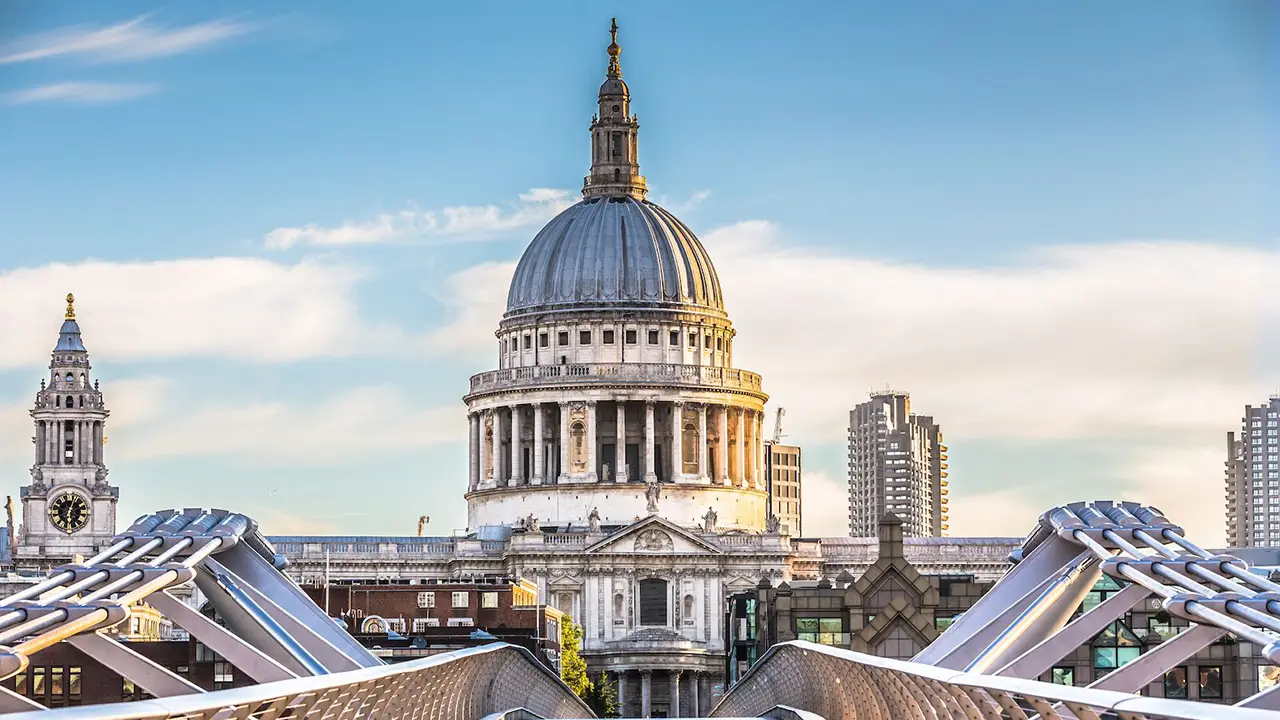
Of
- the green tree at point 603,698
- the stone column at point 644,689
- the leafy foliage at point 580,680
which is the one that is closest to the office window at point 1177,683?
the green tree at point 603,698

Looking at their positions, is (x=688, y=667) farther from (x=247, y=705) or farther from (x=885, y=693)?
(x=247, y=705)

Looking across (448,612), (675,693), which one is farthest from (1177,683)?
(675,693)

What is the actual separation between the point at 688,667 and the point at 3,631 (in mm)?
157415

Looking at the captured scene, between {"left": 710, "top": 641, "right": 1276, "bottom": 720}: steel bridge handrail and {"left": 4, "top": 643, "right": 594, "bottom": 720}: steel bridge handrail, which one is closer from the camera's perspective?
{"left": 710, "top": 641, "right": 1276, "bottom": 720}: steel bridge handrail

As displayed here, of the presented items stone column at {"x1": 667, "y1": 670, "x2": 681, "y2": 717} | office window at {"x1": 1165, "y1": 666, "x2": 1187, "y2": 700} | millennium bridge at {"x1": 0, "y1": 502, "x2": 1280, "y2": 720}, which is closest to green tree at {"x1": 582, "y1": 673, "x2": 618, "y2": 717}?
stone column at {"x1": 667, "y1": 670, "x2": 681, "y2": 717}

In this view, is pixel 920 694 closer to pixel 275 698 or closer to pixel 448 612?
pixel 275 698

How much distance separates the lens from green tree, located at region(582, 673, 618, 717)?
17025 centimetres

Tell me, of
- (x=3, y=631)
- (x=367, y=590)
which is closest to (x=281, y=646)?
(x=3, y=631)

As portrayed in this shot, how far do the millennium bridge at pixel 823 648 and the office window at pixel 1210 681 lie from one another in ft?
102

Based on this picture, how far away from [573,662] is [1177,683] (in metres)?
82.9

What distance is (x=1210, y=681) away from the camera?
100625 millimetres

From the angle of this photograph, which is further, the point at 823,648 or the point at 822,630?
the point at 822,630

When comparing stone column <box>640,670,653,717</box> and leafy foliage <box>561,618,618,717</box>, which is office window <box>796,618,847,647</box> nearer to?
leafy foliage <box>561,618,618,717</box>

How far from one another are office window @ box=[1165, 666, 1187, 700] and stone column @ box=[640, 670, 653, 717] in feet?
312
